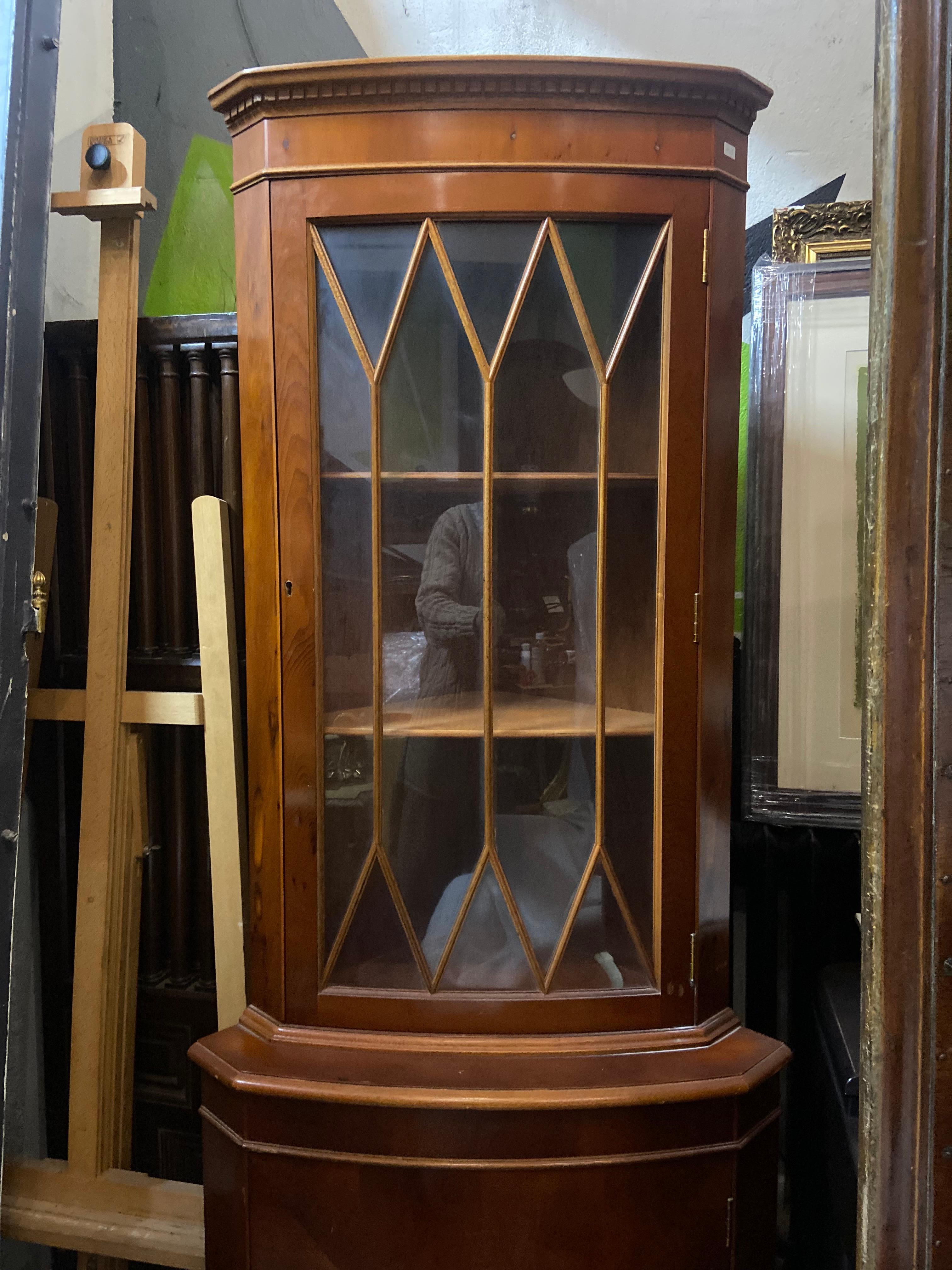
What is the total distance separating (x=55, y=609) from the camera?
126cm

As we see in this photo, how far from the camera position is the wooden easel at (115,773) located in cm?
108

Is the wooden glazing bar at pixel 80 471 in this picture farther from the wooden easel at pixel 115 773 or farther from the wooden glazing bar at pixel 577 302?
the wooden glazing bar at pixel 577 302

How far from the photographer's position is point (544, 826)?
3.12 feet

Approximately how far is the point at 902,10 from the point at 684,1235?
1109 mm

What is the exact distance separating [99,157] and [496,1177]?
4.10 feet

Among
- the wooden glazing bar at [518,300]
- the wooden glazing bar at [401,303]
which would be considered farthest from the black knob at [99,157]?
the wooden glazing bar at [518,300]

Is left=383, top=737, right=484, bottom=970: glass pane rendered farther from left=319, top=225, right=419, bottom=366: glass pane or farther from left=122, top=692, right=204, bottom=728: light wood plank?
left=319, top=225, right=419, bottom=366: glass pane

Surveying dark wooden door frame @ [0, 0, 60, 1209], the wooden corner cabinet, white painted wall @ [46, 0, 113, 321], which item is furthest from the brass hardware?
white painted wall @ [46, 0, 113, 321]

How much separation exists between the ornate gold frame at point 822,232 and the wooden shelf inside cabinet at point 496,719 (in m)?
0.67

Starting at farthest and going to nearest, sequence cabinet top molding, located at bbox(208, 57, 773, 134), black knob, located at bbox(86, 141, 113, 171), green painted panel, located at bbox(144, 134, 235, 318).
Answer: green painted panel, located at bbox(144, 134, 235, 318), black knob, located at bbox(86, 141, 113, 171), cabinet top molding, located at bbox(208, 57, 773, 134)

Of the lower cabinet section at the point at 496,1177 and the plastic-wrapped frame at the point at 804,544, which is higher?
the plastic-wrapped frame at the point at 804,544

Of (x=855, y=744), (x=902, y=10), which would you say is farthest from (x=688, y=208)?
(x=855, y=744)

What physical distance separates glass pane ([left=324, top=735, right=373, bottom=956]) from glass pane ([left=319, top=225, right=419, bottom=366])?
417 mm

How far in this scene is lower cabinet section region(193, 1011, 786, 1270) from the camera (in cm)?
87
